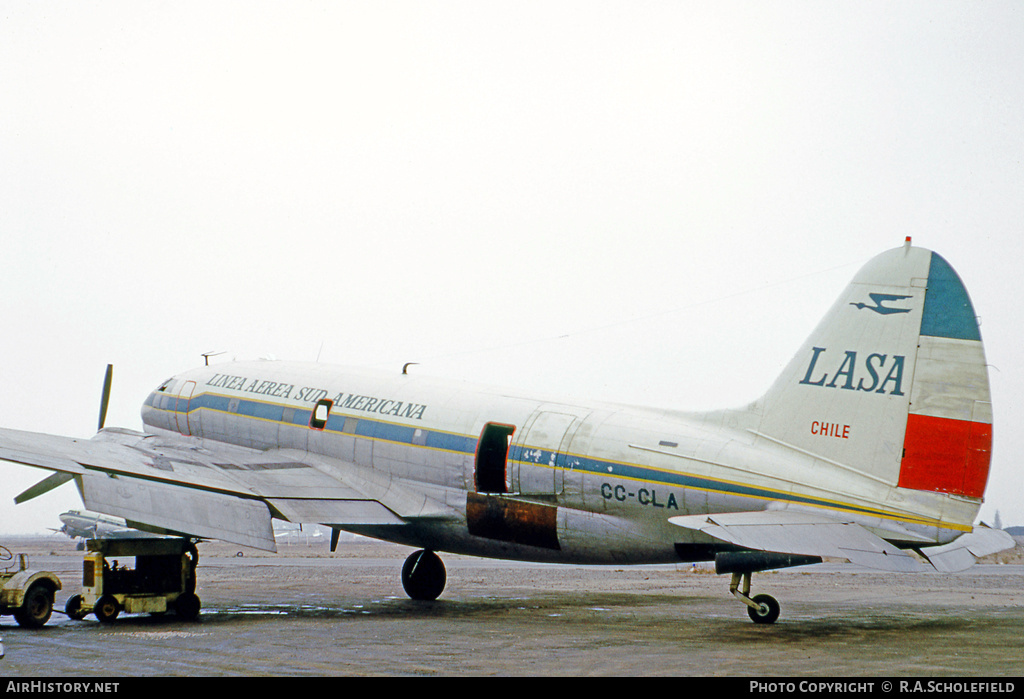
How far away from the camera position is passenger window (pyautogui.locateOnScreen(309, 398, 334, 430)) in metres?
22.5

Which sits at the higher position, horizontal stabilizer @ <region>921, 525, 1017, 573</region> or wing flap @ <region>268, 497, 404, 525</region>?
horizontal stabilizer @ <region>921, 525, 1017, 573</region>

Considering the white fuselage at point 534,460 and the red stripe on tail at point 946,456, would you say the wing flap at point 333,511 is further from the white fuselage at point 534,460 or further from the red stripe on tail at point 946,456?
the red stripe on tail at point 946,456

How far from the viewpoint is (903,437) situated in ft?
51.5

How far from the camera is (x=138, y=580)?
18.2 meters

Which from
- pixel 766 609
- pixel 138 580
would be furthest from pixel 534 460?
pixel 138 580

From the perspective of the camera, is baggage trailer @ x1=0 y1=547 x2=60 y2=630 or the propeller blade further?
the propeller blade

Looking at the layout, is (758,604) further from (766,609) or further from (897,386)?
(897,386)

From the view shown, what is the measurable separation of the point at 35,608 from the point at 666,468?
1153 cm

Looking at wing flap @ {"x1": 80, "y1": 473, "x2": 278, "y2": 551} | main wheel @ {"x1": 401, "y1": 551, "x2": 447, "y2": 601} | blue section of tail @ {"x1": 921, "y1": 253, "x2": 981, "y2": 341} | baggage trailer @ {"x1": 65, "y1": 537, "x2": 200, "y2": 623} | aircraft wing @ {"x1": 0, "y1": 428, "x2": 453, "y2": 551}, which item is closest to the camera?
blue section of tail @ {"x1": 921, "y1": 253, "x2": 981, "y2": 341}

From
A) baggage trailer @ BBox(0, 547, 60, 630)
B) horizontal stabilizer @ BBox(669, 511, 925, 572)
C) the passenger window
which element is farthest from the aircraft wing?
horizontal stabilizer @ BBox(669, 511, 925, 572)

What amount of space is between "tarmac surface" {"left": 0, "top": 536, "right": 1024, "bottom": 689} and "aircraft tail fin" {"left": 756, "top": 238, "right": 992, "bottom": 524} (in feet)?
9.42

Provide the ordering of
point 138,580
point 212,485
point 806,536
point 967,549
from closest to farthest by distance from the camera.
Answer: point 806,536
point 967,549
point 138,580
point 212,485

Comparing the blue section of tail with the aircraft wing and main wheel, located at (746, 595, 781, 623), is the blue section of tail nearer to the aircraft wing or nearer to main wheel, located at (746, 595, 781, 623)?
main wheel, located at (746, 595, 781, 623)
